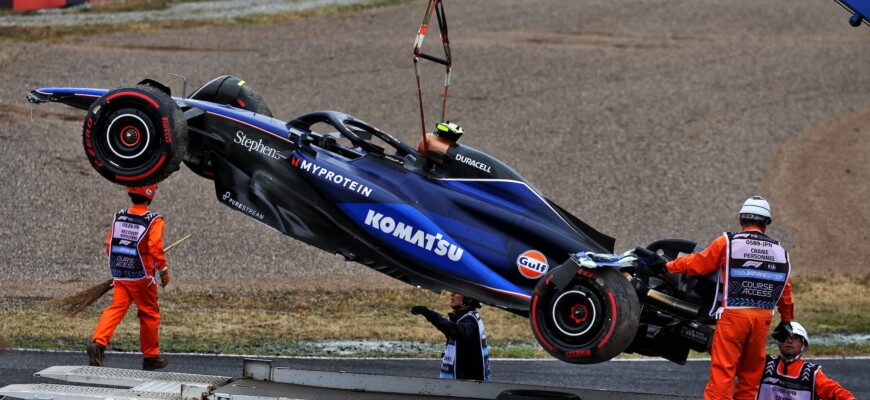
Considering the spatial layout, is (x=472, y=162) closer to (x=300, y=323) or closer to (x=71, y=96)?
(x=71, y=96)

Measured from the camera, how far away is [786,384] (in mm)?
8875

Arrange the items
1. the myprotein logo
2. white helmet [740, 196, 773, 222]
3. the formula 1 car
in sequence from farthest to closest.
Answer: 1. the myprotein logo
2. the formula 1 car
3. white helmet [740, 196, 773, 222]

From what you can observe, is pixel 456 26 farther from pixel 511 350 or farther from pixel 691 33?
pixel 511 350

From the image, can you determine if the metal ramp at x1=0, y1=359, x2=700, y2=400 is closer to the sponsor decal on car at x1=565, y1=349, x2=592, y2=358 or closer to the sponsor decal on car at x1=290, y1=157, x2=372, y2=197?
the sponsor decal on car at x1=565, y1=349, x2=592, y2=358

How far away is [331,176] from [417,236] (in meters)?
0.95

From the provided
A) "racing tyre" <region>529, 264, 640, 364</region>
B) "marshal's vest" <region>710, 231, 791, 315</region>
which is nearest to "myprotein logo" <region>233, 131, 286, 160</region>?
"racing tyre" <region>529, 264, 640, 364</region>

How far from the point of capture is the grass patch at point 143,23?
89.2 feet

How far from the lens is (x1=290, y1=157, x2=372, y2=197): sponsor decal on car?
956 centimetres

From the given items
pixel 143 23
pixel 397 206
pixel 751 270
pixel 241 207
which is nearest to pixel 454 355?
pixel 397 206

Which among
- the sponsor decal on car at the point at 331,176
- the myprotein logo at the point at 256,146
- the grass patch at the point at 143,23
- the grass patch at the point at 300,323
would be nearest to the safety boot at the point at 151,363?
the grass patch at the point at 300,323

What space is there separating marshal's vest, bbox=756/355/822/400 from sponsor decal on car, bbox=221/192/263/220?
14.4 feet

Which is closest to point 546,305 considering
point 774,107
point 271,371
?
point 271,371

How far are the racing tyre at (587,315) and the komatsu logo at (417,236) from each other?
101 centimetres

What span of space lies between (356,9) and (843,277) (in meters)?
17.3
